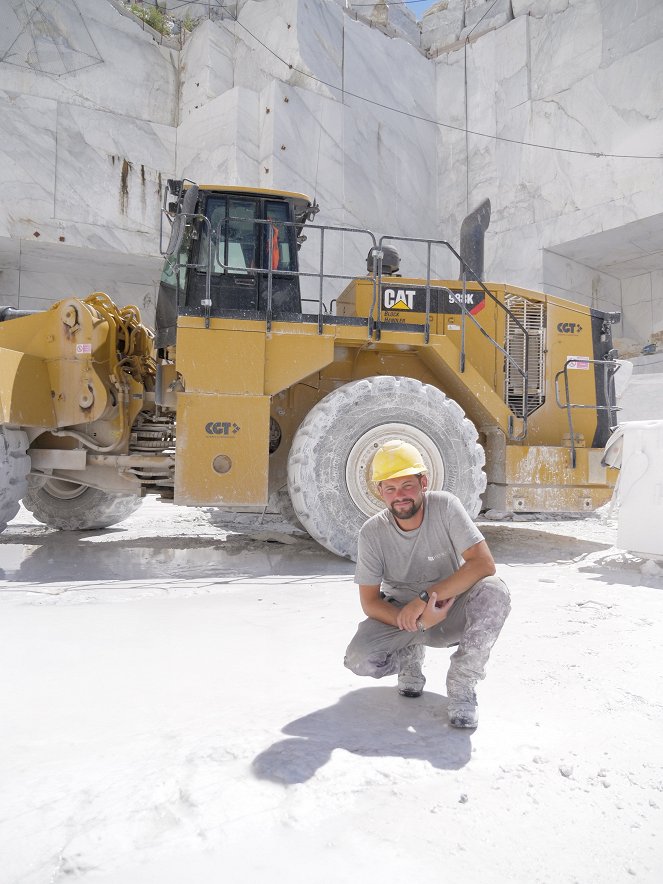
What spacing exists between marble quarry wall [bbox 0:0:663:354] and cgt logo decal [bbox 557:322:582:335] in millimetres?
9835

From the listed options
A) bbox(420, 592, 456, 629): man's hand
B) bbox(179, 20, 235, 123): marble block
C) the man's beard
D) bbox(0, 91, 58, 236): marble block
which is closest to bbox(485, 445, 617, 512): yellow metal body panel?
the man's beard

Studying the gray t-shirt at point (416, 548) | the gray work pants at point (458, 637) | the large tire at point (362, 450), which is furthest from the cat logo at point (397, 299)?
the gray work pants at point (458, 637)

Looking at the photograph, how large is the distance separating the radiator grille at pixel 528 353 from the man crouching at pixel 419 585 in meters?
4.12

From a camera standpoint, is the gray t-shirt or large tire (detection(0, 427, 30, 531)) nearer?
the gray t-shirt

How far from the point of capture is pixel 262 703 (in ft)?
8.08

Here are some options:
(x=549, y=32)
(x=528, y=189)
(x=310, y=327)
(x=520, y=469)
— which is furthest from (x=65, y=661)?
(x=549, y=32)

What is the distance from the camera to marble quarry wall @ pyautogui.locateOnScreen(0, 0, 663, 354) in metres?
15.3

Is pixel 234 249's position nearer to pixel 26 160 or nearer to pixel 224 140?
pixel 224 140

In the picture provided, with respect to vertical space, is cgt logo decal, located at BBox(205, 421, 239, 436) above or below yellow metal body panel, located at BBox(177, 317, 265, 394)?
below

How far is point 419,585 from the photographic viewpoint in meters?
2.66

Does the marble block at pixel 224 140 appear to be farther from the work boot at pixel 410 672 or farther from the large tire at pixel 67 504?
the work boot at pixel 410 672

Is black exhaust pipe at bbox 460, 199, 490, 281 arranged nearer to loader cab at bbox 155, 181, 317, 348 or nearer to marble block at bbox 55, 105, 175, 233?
loader cab at bbox 155, 181, 317, 348

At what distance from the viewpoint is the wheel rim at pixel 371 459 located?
17.8 ft

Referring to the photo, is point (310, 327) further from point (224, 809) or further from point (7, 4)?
point (7, 4)
